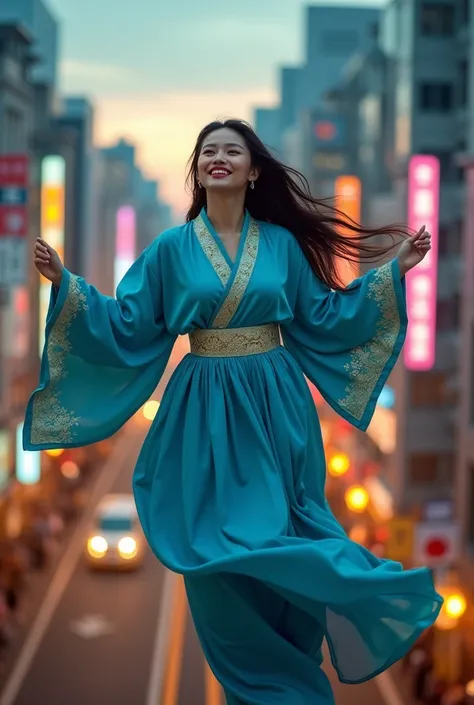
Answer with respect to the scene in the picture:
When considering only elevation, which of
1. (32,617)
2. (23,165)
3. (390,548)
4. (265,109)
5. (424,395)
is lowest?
(32,617)

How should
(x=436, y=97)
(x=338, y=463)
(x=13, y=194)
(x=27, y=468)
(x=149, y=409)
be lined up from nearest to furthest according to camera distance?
1. (x=13, y=194)
2. (x=436, y=97)
3. (x=27, y=468)
4. (x=338, y=463)
5. (x=149, y=409)

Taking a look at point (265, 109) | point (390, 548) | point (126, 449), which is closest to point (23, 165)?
point (390, 548)

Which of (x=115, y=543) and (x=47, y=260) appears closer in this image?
(x=47, y=260)

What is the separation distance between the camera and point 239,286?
5.86 metres

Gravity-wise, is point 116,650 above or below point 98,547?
below

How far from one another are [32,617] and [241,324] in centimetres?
2088

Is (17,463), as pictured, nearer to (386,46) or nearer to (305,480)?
(386,46)

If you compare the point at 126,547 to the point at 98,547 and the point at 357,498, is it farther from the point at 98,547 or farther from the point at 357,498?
the point at 357,498

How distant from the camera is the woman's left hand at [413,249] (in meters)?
5.96

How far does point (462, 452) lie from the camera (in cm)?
2712

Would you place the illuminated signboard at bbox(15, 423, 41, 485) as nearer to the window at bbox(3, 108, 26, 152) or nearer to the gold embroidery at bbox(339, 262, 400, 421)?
the window at bbox(3, 108, 26, 152)

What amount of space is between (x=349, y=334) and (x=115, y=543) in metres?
24.3

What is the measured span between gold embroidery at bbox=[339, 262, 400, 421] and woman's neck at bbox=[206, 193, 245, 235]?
815mm

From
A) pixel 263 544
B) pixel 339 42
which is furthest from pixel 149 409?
pixel 263 544
